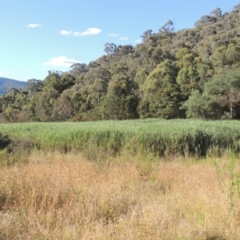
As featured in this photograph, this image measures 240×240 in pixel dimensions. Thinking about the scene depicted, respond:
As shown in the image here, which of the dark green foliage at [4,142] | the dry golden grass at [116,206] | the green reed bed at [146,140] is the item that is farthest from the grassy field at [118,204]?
the green reed bed at [146,140]

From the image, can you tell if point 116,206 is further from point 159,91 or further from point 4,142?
point 159,91

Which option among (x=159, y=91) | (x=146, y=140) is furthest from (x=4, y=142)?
(x=159, y=91)

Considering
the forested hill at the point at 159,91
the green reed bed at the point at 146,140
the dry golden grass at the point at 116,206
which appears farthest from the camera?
the forested hill at the point at 159,91

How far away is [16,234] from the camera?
3270 millimetres

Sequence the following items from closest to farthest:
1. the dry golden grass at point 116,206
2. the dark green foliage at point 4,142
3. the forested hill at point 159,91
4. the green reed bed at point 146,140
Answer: the dry golden grass at point 116,206 < the dark green foliage at point 4,142 < the green reed bed at point 146,140 < the forested hill at point 159,91

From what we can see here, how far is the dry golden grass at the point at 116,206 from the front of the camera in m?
3.37

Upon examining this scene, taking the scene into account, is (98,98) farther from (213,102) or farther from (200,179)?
(200,179)

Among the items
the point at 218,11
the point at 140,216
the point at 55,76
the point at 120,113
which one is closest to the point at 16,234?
the point at 140,216

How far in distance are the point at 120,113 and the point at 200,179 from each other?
35477 millimetres

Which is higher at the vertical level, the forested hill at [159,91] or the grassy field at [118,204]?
the forested hill at [159,91]

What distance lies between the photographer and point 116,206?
435 cm

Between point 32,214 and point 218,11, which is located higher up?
point 218,11

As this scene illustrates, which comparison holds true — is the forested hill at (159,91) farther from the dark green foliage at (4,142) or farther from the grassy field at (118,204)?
the grassy field at (118,204)

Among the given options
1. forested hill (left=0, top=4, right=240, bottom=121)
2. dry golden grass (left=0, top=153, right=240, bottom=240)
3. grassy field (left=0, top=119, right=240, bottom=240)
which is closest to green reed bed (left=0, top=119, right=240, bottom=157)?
grassy field (left=0, top=119, right=240, bottom=240)
